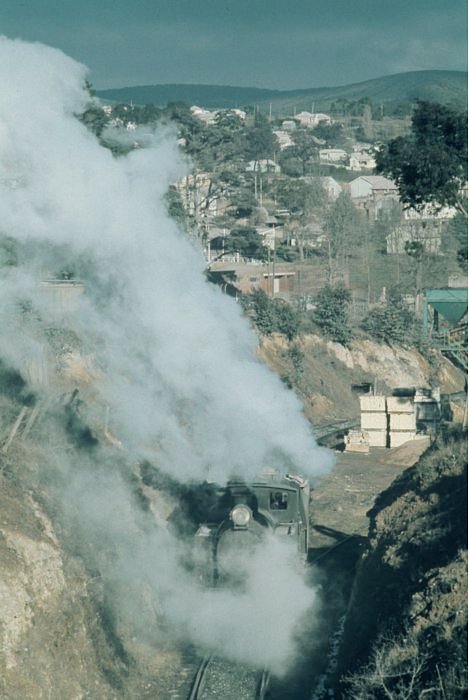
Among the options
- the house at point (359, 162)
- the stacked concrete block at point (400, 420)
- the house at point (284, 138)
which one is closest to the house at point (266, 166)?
the house at point (359, 162)

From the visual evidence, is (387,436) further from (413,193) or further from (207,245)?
(207,245)

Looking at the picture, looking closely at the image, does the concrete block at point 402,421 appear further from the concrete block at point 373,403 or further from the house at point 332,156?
the house at point 332,156

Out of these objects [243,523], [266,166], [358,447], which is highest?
[266,166]

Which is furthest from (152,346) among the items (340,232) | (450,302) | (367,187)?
(367,187)

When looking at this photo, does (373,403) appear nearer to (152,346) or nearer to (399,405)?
(399,405)

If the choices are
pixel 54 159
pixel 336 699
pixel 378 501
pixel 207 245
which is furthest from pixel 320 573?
pixel 207 245

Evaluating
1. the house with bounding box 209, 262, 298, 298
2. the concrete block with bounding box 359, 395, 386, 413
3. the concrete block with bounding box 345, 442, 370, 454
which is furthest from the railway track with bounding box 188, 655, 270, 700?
the house with bounding box 209, 262, 298, 298
